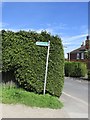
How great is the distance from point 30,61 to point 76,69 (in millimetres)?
32658

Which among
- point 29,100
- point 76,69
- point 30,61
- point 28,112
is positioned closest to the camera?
point 28,112

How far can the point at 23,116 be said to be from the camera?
9.67 meters

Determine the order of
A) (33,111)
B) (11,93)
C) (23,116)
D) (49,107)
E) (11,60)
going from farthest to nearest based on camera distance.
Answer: (11,60)
(11,93)
(49,107)
(33,111)
(23,116)

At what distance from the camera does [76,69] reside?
1791 inches

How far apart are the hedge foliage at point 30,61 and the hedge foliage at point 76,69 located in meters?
31.0

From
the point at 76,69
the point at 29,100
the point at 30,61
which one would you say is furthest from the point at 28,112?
the point at 76,69

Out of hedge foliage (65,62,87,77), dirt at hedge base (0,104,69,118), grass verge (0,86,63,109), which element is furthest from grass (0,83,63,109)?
hedge foliage (65,62,87,77)

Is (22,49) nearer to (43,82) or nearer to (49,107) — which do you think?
(43,82)

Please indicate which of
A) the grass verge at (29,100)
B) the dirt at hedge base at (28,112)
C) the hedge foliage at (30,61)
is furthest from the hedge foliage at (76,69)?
the dirt at hedge base at (28,112)

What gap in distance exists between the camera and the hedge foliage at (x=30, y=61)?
13141 millimetres

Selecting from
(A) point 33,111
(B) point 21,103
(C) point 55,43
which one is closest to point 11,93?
(B) point 21,103

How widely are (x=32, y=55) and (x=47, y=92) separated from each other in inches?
64.1

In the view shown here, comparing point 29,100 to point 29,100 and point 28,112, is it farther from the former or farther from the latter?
point 28,112

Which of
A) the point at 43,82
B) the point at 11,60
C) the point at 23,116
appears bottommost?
the point at 23,116
